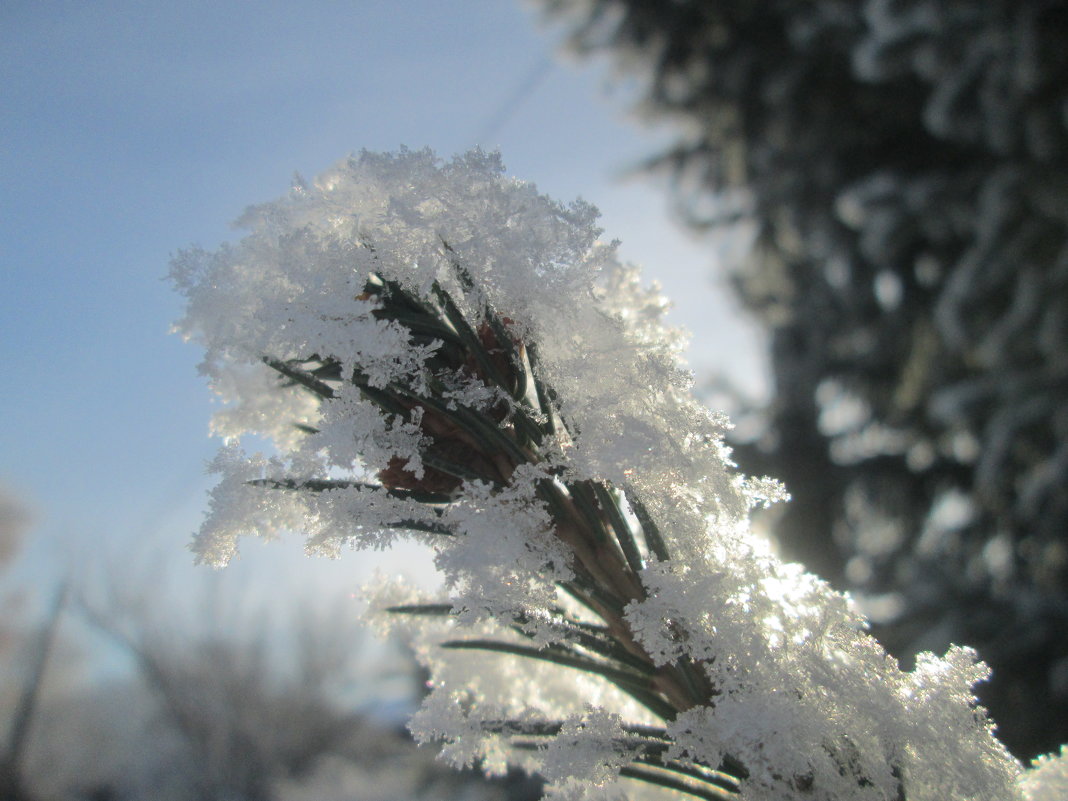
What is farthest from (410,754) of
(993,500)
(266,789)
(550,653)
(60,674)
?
(550,653)

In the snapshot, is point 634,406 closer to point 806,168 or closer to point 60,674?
point 806,168

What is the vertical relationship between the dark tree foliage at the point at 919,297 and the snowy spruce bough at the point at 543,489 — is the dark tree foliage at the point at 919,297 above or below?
above

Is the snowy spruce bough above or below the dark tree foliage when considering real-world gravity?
below

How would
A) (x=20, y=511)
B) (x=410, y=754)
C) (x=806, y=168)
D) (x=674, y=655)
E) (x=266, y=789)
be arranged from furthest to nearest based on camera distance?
(x=410, y=754) < (x=266, y=789) < (x=806, y=168) < (x=20, y=511) < (x=674, y=655)

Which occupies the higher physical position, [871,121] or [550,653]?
[871,121]

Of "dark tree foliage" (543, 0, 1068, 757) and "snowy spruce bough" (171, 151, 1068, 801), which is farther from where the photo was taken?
"dark tree foliage" (543, 0, 1068, 757)

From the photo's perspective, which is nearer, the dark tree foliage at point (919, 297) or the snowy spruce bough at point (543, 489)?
the snowy spruce bough at point (543, 489)
